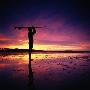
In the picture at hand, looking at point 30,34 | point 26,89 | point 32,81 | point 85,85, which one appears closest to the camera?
point 26,89

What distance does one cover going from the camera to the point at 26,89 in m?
20.6

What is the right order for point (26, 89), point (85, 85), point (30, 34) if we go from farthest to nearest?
point (30, 34), point (85, 85), point (26, 89)

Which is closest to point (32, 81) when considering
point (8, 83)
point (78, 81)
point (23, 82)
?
point (23, 82)

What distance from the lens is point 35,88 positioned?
→ 69.1ft

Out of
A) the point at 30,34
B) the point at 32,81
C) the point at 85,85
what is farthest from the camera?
the point at 30,34

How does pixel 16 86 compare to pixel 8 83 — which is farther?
pixel 8 83

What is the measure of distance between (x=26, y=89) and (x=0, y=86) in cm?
271

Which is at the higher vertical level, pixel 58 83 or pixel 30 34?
pixel 30 34

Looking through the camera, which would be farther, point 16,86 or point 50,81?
point 50,81

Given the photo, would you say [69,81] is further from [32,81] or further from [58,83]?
[32,81]

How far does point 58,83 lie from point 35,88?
10.4ft

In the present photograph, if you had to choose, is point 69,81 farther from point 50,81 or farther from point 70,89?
point 70,89

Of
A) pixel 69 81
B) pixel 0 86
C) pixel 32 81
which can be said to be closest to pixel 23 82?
pixel 32 81

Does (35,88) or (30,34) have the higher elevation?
(30,34)
